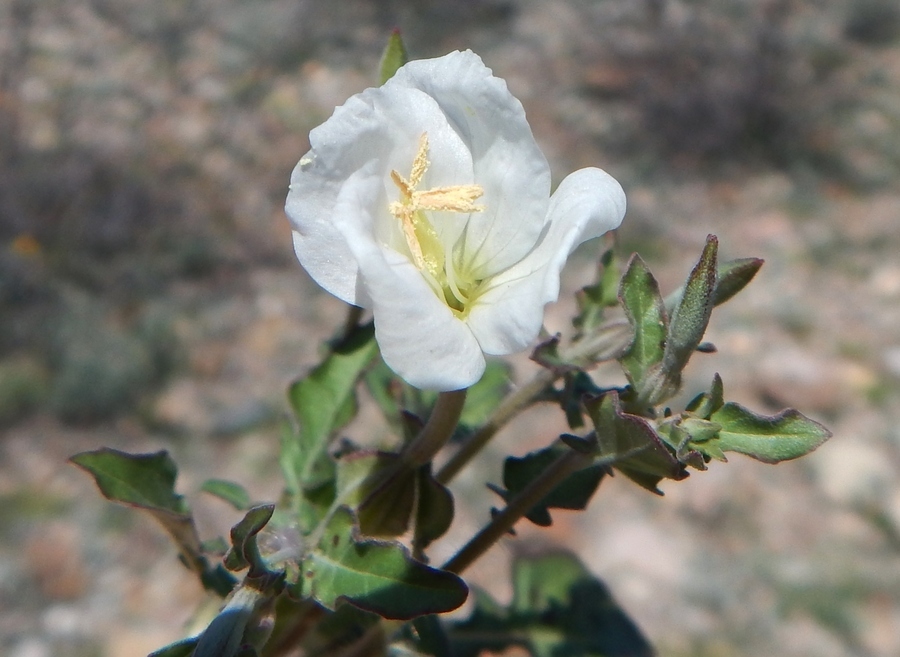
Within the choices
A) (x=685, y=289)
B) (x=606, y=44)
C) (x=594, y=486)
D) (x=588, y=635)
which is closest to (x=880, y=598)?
(x=588, y=635)

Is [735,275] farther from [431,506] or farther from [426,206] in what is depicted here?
[431,506]

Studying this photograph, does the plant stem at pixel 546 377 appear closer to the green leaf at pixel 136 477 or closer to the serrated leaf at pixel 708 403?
the serrated leaf at pixel 708 403

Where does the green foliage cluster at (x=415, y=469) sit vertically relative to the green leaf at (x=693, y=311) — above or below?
below

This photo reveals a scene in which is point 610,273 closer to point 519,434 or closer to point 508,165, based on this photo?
point 508,165

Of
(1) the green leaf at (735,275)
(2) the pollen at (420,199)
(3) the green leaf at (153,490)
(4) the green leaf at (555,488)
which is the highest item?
(1) the green leaf at (735,275)

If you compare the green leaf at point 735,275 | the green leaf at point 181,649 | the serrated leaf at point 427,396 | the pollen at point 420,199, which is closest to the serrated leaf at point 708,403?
the green leaf at point 735,275

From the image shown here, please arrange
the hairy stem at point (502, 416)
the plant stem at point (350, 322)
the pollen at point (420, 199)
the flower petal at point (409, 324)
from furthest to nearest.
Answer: the plant stem at point (350, 322) → the hairy stem at point (502, 416) → the pollen at point (420, 199) → the flower petal at point (409, 324)

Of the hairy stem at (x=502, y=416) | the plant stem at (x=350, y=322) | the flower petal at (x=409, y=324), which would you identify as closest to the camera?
the flower petal at (x=409, y=324)
